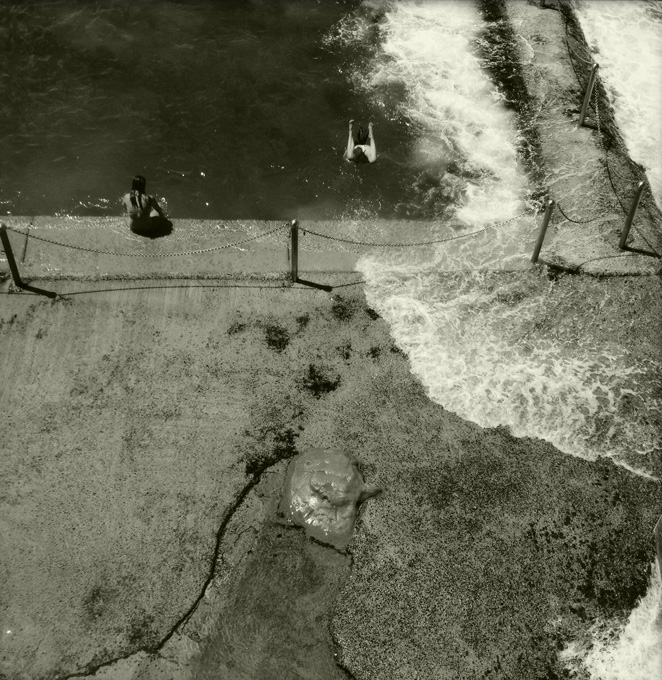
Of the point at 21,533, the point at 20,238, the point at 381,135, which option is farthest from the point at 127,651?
the point at 381,135

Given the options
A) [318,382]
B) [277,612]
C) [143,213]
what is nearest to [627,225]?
[318,382]

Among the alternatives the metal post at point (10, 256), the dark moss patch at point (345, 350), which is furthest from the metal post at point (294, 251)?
the metal post at point (10, 256)

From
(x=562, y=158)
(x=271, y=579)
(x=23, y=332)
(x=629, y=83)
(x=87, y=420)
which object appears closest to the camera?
(x=271, y=579)

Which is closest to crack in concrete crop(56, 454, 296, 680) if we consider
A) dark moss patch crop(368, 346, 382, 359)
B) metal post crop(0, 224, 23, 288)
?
dark moss patch crop(368, 346, 382, 359)

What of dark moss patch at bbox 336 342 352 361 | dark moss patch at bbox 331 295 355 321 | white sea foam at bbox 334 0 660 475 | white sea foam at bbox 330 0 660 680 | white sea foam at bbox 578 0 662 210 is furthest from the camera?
white sea foam at bbox 578 0 662 210

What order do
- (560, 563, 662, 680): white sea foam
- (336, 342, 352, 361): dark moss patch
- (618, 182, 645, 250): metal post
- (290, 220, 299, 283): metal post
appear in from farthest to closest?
(618, 182, 645, 250): metal post, (290, 220, 299, 283): metal post, (336, 342, 352, 361): dark moss patch, (560, 563, 662, 680): white sea foam

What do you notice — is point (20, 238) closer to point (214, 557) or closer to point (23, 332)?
point (23, 332)

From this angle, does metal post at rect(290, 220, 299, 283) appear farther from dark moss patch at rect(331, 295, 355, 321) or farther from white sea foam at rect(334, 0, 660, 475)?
white sea foam at rect(334, 0, 660, 475)
